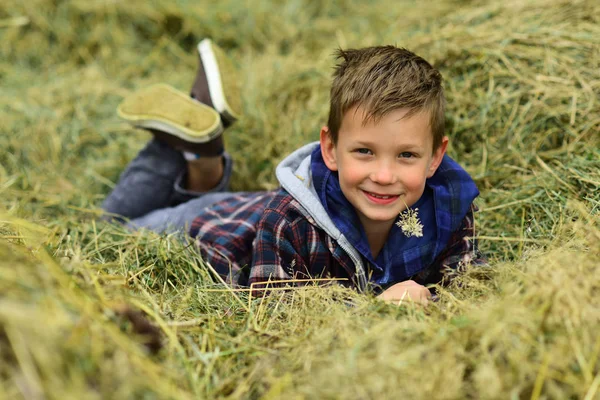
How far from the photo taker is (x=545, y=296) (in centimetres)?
155

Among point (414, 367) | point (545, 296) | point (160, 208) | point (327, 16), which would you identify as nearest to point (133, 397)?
point (414, 367)

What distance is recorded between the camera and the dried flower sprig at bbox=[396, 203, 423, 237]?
2.25 meters

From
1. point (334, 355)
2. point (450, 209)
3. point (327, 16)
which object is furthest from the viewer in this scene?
point (327, 16)

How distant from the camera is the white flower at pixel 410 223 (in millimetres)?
2250

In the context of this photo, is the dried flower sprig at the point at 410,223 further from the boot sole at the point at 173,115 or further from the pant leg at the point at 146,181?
the pant leg at the point at 146,181

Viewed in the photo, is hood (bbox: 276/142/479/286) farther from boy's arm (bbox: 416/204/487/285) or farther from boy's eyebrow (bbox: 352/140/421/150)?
boy's eyebrow (bbox: 352/140/421/150)

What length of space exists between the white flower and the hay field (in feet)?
0.90

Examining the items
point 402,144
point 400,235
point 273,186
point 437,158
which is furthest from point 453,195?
point 273,186

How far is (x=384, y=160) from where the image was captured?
217 centimetres

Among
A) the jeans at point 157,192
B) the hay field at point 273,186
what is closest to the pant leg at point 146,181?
the jeans at point 157,192

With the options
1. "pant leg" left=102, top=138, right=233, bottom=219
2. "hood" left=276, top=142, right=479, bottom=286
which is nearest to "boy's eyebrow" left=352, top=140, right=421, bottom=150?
"hood" left=276, top=142, right=479, bottom=286

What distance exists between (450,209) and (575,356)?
100cm

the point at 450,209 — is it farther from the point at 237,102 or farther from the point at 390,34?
the point at 390,34

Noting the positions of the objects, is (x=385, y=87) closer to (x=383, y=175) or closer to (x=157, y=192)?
(x=383, y=175)
